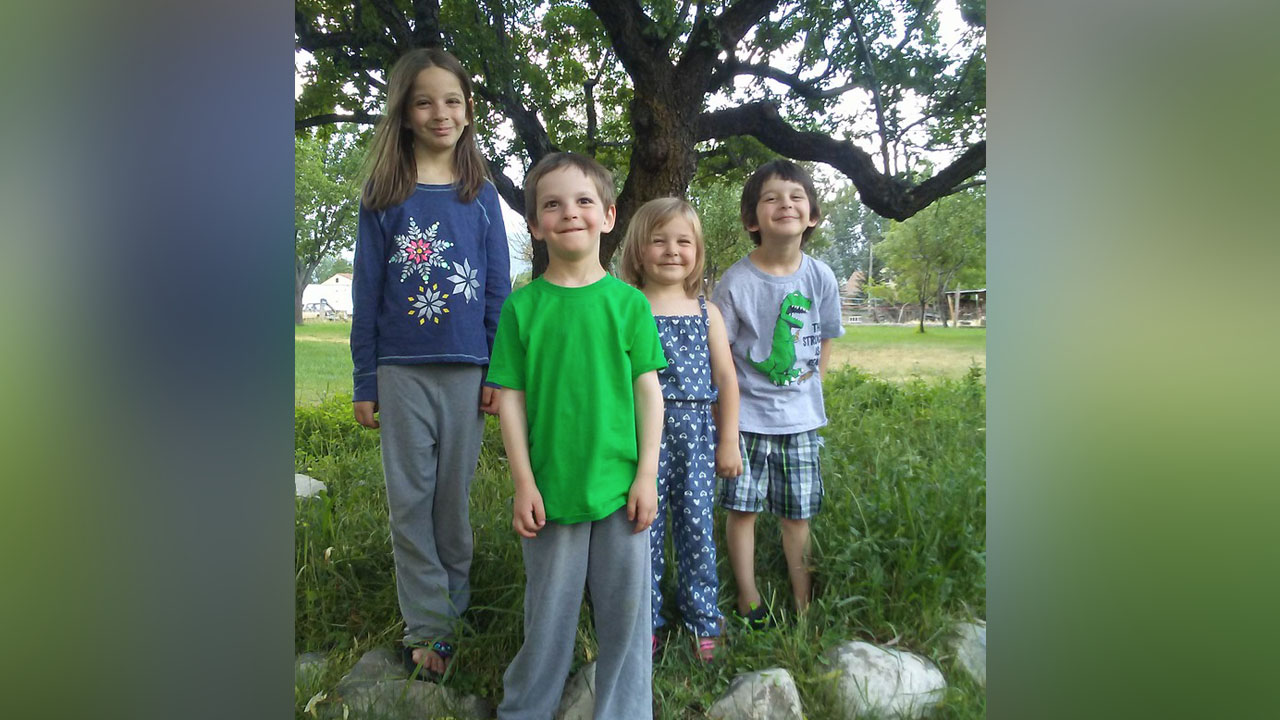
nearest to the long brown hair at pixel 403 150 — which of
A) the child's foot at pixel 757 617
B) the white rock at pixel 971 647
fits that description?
the child's foot at pixel 757 617

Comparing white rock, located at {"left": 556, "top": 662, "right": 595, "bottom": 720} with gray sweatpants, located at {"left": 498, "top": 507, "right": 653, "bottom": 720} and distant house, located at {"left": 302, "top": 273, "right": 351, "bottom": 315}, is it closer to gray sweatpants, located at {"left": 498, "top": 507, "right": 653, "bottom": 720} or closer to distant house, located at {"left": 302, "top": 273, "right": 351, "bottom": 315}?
gray sweatpants, located at {"left": 498, "top": 507, "right": 653, "bottom": 720}

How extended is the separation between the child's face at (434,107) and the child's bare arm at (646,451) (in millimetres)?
867

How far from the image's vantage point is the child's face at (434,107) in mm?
2047

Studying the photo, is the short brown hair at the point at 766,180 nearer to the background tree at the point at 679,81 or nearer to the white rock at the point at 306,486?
the background tree at the point at 679,81

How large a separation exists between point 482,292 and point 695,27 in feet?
3.20

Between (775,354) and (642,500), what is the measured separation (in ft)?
2.31

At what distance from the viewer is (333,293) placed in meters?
2.19
